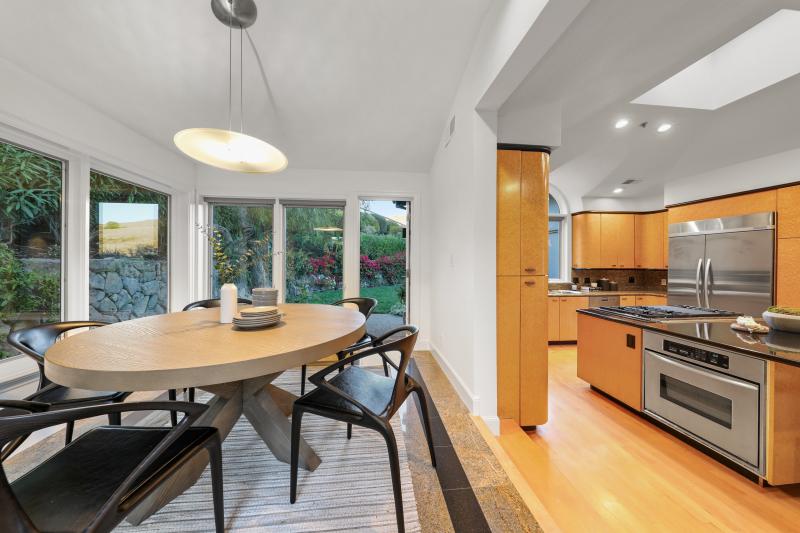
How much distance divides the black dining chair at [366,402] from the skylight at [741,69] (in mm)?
3598

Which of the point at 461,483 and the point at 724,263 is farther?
the point at 724,263

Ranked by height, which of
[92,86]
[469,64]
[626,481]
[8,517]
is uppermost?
[469,64]

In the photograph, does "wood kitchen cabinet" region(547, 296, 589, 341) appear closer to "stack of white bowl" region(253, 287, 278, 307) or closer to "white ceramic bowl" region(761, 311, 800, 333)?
"white ceramic bowl" region(761, 311, 800, 333)

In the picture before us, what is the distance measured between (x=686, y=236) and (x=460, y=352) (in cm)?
377

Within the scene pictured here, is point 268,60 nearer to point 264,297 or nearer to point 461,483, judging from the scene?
point 264,297

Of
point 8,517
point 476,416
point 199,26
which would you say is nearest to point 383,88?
point 199,26

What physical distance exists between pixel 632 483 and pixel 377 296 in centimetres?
294

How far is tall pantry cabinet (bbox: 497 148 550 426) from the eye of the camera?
214 centimetres

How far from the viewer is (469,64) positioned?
2258mm

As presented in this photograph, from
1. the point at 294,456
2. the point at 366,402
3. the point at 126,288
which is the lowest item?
the point at 294,456

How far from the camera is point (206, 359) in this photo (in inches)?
39.0

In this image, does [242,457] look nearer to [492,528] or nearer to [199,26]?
[492,528]

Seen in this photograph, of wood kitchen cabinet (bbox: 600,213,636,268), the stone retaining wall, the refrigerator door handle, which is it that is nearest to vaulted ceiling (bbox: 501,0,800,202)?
wood kitchen cabinet (bbox: 600,213,636,268)

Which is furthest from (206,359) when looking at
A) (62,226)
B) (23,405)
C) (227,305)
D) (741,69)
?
(741,69)
